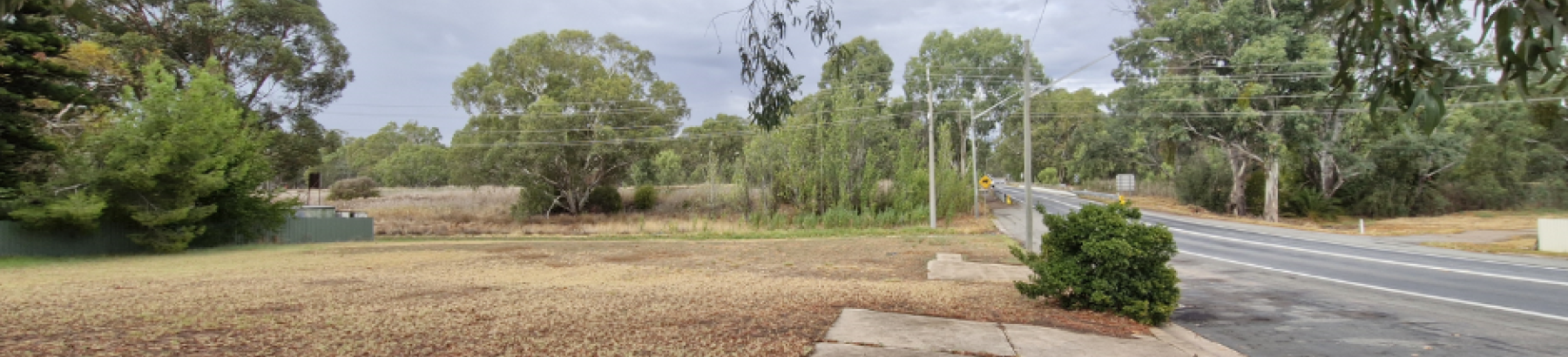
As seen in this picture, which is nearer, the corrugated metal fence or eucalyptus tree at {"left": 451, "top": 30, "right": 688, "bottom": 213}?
the corrugated metal fence

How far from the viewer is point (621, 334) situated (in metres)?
6.55

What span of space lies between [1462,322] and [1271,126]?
2854cm

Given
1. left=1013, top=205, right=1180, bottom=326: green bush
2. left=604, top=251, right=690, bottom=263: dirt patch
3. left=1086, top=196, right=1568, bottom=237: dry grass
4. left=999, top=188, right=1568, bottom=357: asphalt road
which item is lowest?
left=1086, top=196, right=1568, bottom=237: dry grass

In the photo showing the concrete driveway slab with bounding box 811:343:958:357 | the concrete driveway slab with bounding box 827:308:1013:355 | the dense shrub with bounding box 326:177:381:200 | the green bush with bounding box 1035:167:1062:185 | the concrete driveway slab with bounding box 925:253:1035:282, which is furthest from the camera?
the green bush with bounding box 1035:167:1062:185

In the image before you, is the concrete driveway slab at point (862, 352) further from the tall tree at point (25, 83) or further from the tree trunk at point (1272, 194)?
the tree trunk at point (1272, 194)

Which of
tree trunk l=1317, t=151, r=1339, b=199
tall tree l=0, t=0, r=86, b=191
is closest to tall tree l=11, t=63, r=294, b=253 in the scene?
tall tree l=0, t=0, r=86, b=191

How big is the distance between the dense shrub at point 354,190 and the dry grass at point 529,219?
1126 mm

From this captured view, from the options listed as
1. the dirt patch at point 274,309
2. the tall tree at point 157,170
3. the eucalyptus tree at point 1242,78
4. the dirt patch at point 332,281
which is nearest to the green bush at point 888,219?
the eucalyptus tree at point 1242,78

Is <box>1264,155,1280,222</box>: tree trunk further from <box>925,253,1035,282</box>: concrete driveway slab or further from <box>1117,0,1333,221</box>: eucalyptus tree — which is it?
<box>925,253,1035,282</box>: concrete driveway slab

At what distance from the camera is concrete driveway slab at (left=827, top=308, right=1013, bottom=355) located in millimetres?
6352

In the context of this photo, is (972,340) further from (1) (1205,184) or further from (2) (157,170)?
(1) (1205,184)

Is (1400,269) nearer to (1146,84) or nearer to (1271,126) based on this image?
(1271,126)

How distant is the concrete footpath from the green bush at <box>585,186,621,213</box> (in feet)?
130

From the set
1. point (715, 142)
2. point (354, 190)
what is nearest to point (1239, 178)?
point (715, 142)
